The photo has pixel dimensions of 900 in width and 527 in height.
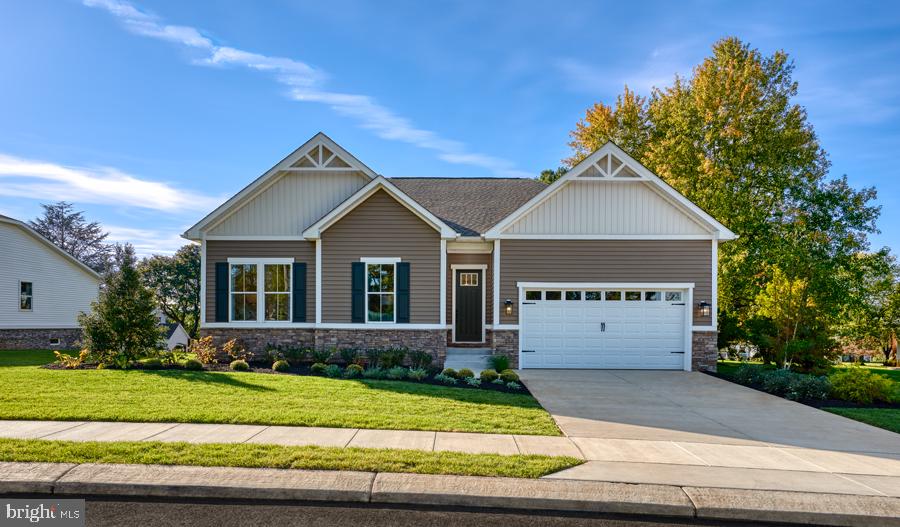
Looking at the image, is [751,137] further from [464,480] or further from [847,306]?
[464,480]

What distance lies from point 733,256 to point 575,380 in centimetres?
996

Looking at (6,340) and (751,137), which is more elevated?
(751,137)

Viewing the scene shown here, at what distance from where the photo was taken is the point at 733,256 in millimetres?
17891

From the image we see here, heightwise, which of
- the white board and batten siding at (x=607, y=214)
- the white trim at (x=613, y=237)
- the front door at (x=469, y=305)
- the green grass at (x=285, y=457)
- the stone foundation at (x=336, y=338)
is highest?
the white board and batten siding at (x=607, y=214)

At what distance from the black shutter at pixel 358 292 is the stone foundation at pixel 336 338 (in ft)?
1.37

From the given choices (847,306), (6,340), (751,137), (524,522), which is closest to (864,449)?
(524,522)

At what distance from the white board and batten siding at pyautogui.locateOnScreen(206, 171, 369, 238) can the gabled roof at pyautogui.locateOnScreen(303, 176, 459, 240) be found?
3.43 feet

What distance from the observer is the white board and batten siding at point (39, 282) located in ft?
68.3

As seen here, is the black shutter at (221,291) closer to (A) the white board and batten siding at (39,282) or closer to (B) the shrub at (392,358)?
(B) the shrub at (392,358)

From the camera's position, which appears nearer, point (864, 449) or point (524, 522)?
point (524, 522)

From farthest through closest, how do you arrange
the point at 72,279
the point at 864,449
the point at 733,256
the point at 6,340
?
the point at 72,279 < the point at 6,340 < the point at 733,256 < the point at 864,449

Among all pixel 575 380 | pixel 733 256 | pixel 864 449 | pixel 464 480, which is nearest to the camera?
pixel 464 480

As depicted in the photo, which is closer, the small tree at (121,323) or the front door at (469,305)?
the small tree at (121,323)

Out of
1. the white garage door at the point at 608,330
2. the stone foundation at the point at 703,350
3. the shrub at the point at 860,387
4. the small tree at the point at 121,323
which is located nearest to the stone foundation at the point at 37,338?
the small tree at the point at 121,323
